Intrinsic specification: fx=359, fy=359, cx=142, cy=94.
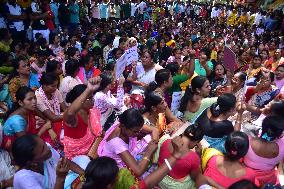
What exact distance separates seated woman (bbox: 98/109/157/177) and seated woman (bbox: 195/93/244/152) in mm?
673

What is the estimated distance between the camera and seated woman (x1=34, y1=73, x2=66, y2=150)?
3877 millimetres

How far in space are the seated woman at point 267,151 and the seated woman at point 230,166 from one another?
0.50ft

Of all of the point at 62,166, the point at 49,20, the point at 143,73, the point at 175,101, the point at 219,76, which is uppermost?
the point at 62,166

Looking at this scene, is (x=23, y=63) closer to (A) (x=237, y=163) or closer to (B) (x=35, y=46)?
(B) (x=35, y=46)

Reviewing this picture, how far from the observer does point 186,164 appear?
2.66 meters

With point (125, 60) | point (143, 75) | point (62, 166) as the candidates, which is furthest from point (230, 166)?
point (143, 75)

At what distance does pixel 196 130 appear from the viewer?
2.75m

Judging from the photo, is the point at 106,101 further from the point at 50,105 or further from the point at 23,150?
the point at 23,150

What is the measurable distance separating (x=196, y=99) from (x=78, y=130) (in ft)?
5.08

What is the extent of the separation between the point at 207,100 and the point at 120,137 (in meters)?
1.65

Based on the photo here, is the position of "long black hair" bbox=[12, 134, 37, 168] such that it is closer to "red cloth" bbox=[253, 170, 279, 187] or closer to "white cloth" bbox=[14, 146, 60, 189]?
"white cloth" bbox=[14, 146, 60, 189]

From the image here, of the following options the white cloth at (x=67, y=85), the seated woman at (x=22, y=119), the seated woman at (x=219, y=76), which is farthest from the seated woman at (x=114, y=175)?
the seated woman at (x=219, y=76)

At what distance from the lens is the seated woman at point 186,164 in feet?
8.75

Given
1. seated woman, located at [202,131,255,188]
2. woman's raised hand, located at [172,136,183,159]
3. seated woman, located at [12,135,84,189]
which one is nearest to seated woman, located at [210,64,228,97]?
seated woman, located at [202,131,255,188]
